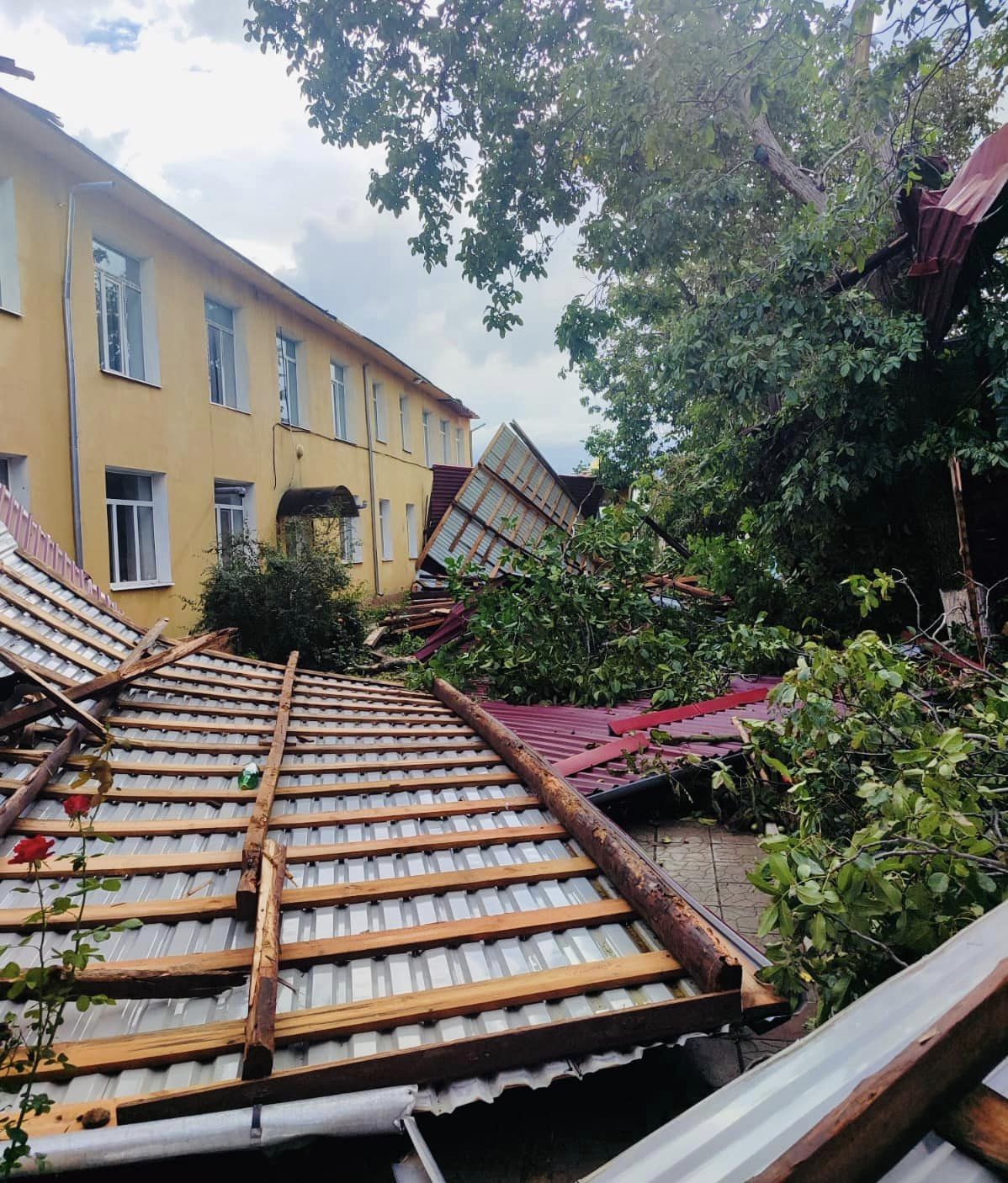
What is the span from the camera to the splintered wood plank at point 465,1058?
1581 millimetres

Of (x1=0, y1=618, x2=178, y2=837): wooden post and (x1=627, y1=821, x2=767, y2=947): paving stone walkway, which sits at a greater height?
(x1=0, y1=618, x2=178, y2=837): wooden post

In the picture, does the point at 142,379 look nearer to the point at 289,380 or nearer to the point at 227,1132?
the point at 289,380

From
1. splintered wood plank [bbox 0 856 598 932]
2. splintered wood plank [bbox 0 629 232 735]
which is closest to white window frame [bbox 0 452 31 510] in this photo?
splintered wood plank [bbox 0 629 232 735]

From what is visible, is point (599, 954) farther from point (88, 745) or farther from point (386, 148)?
point (386, 148)

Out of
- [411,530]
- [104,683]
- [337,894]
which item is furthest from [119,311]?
[411,530]

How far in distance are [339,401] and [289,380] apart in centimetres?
218

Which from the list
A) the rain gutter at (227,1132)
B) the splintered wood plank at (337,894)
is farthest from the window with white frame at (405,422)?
the rain gutter at (227,1132)

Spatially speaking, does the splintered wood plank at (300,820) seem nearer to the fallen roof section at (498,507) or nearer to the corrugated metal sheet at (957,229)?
the corrugated metal sheet at (957,229)

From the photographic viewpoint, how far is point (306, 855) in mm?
2705

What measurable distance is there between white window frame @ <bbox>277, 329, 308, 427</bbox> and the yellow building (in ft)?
0.12

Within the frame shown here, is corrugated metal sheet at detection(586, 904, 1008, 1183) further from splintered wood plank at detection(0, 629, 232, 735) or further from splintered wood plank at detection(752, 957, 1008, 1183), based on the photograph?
splintered wood plank at detection(0, 629, 232, 735)

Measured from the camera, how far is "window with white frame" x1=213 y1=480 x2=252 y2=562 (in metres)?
11.8

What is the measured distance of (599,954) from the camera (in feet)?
7.18

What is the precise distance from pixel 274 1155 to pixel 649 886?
1.30 meters
